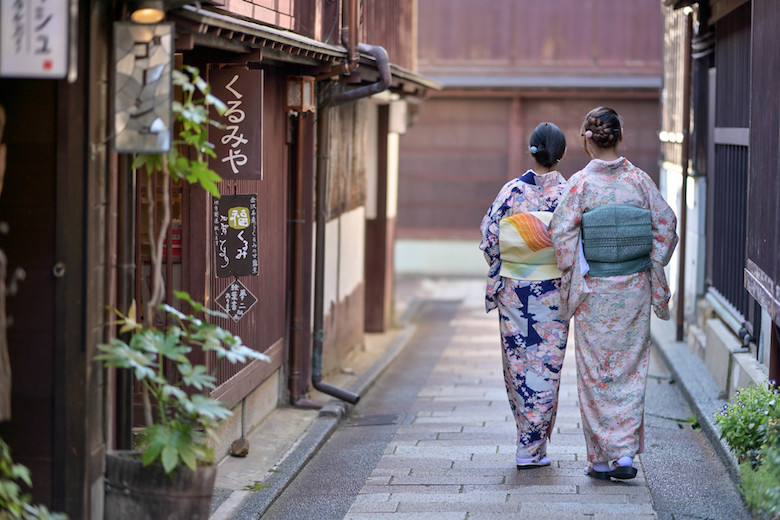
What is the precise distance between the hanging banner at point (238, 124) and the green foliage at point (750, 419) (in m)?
3.45

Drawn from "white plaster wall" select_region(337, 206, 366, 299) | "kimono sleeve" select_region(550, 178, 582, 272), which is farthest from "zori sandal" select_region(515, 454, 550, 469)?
"white plaster wall" select_region(337, 206, 366, 299)

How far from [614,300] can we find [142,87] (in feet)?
11.2

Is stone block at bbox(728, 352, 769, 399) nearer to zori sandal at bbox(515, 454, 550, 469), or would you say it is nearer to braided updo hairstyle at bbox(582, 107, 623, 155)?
zori sandal at bbox(515, 454, 550, 469)

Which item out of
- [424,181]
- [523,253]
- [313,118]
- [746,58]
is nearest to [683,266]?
[746,58]

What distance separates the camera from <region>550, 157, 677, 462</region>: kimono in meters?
7.23

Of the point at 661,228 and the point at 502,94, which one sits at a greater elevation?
the point at 502,94

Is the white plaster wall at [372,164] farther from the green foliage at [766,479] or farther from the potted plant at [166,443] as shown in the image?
the potted plant at [166,443]

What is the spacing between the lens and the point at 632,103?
74.1ft

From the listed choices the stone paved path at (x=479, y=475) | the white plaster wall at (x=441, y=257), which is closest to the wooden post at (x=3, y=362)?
the stone paved path at (x=479, y=475)

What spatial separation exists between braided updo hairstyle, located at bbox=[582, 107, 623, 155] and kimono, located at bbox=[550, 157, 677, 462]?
130 millimetres

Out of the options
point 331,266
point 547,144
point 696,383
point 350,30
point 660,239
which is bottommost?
point 696,383

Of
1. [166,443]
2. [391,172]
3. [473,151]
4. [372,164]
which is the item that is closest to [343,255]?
[372,164]

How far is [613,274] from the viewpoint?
23.7 ft

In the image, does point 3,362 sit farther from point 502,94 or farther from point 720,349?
point 502,94
